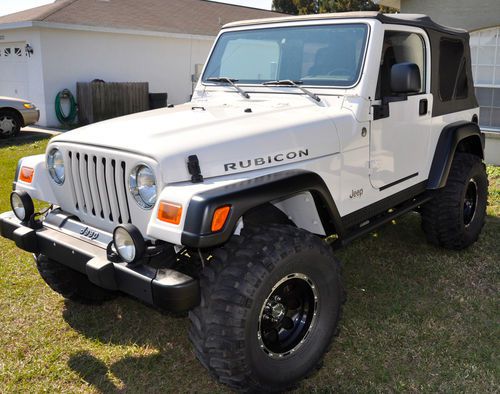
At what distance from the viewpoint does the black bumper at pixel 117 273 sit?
2.55 meters

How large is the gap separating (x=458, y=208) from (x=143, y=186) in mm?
3197

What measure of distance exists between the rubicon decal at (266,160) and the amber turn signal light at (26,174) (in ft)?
4.87

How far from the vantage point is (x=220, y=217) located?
2539mm

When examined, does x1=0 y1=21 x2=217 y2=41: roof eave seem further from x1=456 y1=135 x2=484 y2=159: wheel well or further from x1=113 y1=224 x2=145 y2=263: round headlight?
x1=113 y1=224 x2=145 y2=263: round headlight

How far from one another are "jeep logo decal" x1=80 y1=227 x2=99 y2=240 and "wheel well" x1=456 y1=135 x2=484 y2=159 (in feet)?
12.0

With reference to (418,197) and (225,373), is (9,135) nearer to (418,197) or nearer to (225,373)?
(418,197)

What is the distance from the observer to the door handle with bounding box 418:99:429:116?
4309 mm

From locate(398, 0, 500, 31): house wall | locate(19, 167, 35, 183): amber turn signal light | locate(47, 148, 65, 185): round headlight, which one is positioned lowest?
→ locate(19, 167, 35, 183): amber turn signal light

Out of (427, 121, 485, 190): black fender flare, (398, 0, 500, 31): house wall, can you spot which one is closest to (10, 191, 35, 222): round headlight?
(427, 121, 485, 190): black fender flare

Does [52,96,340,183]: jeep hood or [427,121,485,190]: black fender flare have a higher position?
[52,96,340,183]: jeep hood

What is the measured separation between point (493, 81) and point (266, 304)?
24.9 ft

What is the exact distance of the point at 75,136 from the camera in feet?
10.8

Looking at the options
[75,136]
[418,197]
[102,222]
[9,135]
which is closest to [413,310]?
[418,197]

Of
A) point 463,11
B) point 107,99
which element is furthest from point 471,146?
point 107,99
